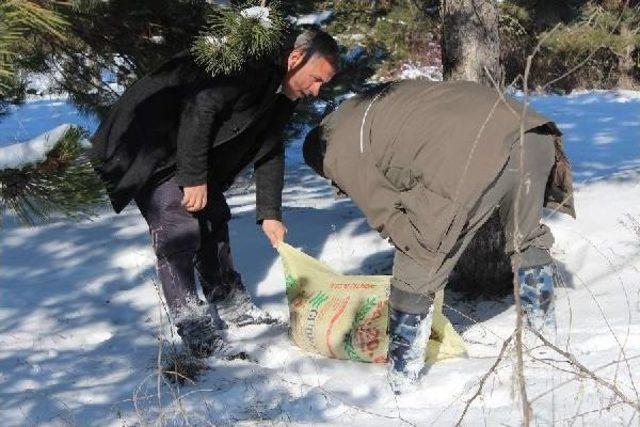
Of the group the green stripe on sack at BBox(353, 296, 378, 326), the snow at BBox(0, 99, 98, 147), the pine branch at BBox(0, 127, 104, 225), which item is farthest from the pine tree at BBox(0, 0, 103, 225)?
the snow at BBox(0, 99, 98, 147)

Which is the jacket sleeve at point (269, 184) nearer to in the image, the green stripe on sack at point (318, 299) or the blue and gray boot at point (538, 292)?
the green stripe on sack at point (318, 299)

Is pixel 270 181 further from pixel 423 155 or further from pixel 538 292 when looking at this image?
pixel 538 292

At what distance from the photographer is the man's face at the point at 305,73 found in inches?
123

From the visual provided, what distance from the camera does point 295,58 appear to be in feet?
10.3

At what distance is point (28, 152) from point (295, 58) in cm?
167

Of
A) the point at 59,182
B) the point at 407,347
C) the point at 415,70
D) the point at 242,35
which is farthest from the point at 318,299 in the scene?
the point at 415,70

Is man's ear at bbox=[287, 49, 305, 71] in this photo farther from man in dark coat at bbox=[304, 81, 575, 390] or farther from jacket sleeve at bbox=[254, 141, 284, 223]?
jacket sleeve at bbox=[254, 141, 284, 223]

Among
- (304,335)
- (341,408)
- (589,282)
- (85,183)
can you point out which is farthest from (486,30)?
(85,183)

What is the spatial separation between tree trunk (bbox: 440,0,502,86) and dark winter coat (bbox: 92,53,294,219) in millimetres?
1207

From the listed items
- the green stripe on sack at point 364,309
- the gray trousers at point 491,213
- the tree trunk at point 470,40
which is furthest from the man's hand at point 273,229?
the tree trunk at point 470,40

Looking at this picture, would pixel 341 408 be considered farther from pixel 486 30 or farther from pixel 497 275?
pixel 486 30

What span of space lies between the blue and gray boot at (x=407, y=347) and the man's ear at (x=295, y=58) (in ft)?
3.61

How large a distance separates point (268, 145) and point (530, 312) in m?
1.46

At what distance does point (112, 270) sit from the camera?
15.3ft
